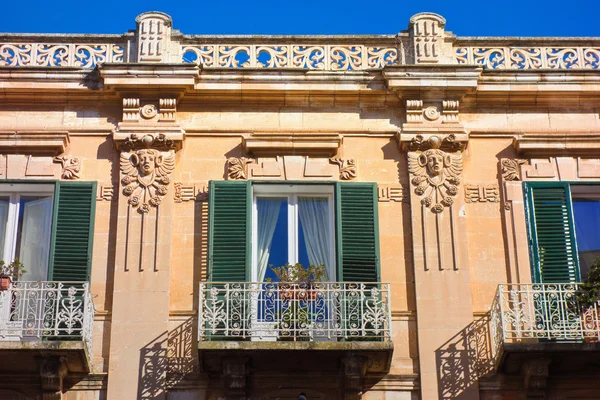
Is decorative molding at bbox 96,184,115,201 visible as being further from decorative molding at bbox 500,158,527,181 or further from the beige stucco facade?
decorative molding at bbox 500,158,527,181

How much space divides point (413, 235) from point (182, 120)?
3801 mm

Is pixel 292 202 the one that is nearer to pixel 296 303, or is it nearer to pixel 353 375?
pixel 296 303

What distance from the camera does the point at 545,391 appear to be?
17281mm

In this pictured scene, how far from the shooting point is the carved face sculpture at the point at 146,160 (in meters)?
18.9

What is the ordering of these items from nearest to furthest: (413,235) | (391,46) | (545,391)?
(545,391) → (413,235) → (391,46)

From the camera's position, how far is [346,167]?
1919 cm

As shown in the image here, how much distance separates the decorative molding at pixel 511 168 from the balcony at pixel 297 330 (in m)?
2.63

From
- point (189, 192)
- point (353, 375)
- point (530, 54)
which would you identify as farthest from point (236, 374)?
point (530, 54)

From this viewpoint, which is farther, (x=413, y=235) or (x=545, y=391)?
(x=413, y=235)

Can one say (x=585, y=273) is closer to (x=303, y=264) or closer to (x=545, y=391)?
(x=545, y=391)

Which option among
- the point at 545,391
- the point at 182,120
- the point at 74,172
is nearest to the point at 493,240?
the point at 545,391

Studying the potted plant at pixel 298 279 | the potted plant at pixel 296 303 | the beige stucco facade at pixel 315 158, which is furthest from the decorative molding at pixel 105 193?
the potted plant at pixel 296 303

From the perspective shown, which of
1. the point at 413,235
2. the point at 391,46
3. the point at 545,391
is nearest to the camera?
the point at 545,391

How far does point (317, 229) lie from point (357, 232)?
69cm
